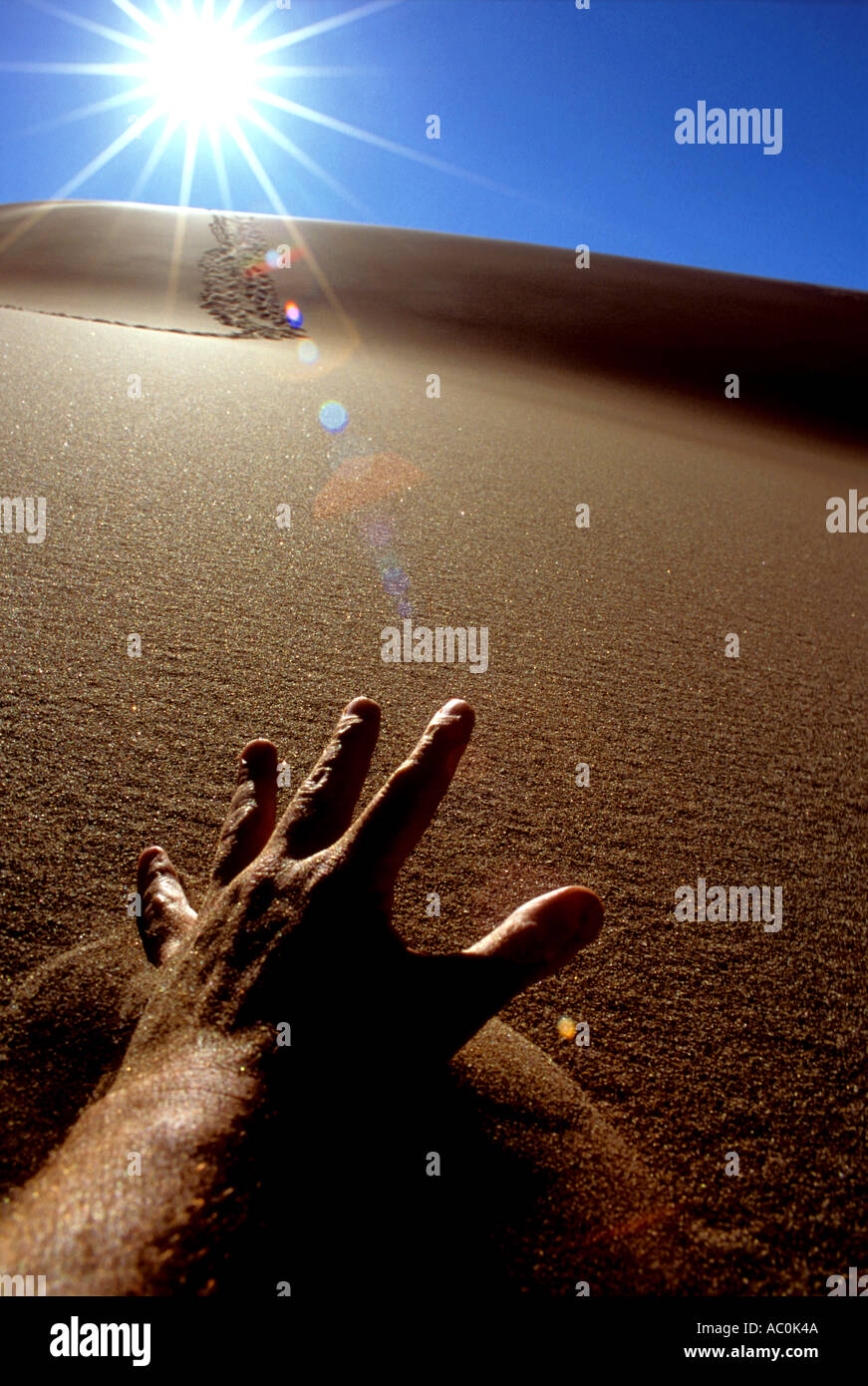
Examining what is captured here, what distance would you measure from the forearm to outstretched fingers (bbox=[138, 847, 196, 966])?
8.1 inches

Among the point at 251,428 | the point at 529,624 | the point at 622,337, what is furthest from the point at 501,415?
the point at 622,337

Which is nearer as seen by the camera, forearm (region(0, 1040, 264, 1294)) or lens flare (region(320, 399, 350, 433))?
forearm (region(0, 1040, 264, 1294))

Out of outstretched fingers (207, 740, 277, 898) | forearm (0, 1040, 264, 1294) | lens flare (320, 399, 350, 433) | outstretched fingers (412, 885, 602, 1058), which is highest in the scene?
lens flare (320, 399, 350, 433)

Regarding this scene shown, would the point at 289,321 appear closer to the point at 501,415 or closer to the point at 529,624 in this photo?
the point at 501,415

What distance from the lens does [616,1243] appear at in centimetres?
66

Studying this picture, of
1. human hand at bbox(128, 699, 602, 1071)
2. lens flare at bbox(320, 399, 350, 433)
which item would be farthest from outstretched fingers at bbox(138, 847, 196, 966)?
lens flare at bbox(320, 399, 350, 433)

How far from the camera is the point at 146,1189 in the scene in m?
0.50

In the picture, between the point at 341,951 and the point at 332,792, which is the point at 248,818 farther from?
the point at 341,951

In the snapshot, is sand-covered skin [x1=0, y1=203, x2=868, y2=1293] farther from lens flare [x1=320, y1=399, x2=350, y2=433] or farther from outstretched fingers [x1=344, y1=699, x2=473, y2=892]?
outstretched fingers [x1=344, y1=699, x2=473, y2=892]

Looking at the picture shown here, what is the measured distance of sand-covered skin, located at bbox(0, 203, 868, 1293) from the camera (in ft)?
2.62

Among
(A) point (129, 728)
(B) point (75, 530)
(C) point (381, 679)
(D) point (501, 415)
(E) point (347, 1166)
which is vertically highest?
(D) point (501, 415)

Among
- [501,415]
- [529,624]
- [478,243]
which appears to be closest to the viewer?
[529,624]

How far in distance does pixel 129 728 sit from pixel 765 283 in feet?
62.9
